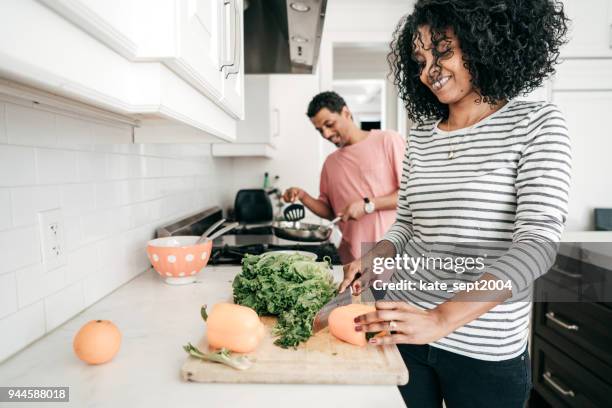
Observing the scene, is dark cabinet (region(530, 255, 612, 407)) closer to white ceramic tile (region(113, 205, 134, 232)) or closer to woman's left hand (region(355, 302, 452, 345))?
woman's left hand (region(355, 302, 452, 345))

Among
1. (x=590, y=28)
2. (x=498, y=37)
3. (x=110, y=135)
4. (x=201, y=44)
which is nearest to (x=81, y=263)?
(x=110, y=135)

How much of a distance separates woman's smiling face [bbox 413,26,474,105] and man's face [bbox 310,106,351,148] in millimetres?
1052

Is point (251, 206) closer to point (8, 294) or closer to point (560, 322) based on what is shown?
point (560, 322)

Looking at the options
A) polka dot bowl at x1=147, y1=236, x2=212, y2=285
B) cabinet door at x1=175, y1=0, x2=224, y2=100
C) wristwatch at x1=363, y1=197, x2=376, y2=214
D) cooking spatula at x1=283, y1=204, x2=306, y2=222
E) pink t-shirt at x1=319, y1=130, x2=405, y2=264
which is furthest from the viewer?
cooking spatula at x1=283, y1=204, x2=306, y2=222

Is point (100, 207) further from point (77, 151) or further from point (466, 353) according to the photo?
point (466, 353)

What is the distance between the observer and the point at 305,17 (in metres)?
1.34

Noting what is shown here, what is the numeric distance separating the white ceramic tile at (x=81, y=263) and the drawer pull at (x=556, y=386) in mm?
1802

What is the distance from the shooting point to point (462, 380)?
952 mm

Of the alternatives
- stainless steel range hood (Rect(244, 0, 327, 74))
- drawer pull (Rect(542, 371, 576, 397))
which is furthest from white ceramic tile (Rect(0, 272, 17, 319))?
drawer pull (Rect(542, 371, 576, 397))

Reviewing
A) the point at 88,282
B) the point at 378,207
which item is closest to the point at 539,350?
the point at 378,207

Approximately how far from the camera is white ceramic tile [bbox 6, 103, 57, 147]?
2.48 feet

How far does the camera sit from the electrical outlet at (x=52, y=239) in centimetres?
85

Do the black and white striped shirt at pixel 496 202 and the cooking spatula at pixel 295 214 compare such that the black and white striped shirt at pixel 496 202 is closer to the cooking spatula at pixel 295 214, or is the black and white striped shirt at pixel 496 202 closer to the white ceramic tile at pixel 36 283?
the white ceramic tile at pixel 36 283

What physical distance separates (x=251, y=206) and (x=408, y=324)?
2.15 metres
